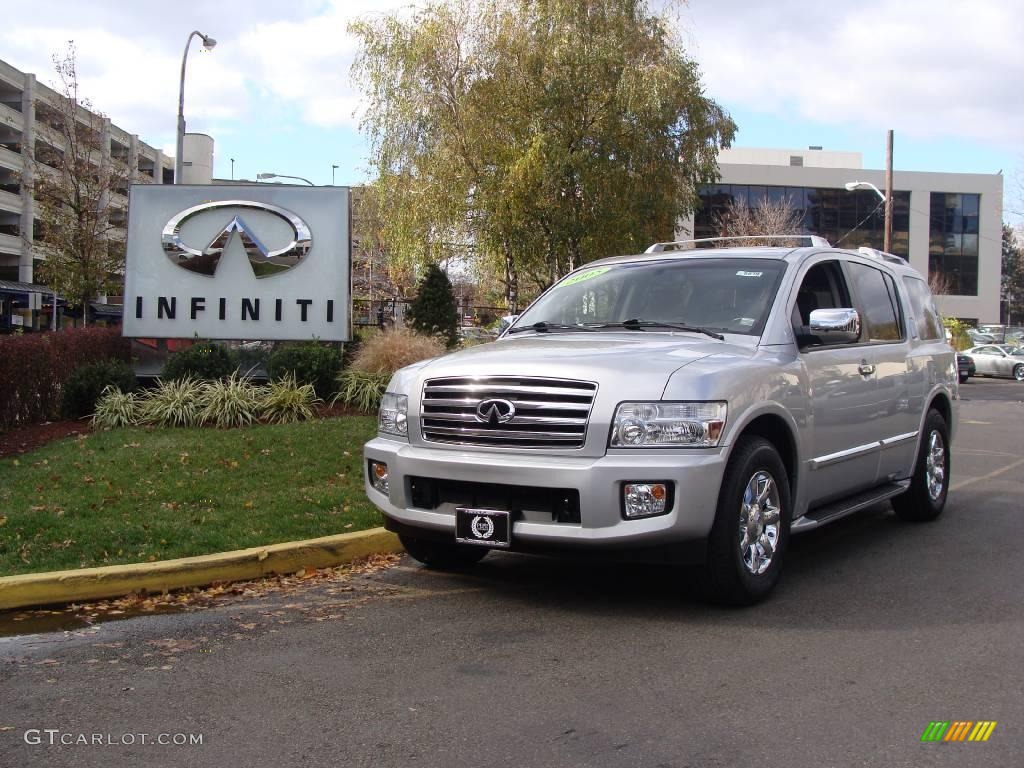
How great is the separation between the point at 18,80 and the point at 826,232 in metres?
49.5

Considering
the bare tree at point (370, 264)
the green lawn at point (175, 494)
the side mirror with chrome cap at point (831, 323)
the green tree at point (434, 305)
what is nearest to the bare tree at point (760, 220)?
the bare tree at point (370, 264)

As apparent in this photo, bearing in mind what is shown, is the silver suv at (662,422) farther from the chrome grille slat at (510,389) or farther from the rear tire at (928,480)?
the rear tire at (928,480)

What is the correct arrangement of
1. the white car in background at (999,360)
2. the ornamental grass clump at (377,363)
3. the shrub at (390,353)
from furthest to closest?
the white car in background at (999,360) < the shrub at (390,353) < the ornamental grass clump at (377,363)

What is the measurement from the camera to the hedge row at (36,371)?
35.6 ft

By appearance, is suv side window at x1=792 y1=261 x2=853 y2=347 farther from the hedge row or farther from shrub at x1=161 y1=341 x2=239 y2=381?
the hedge row

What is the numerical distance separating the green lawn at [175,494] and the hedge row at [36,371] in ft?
4.47

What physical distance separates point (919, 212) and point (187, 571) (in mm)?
69775

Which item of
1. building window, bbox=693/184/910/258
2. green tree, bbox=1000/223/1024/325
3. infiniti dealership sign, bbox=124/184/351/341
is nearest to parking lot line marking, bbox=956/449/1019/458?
infiniti dealership sign, bbox=124/184/351/341

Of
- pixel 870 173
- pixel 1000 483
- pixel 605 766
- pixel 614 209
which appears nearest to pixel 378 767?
pixel 605 766

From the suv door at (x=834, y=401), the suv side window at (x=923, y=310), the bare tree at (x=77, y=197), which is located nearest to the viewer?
the suv door at (x=834, y=401)

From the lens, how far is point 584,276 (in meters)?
7.07

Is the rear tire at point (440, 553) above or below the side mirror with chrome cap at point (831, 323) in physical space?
below

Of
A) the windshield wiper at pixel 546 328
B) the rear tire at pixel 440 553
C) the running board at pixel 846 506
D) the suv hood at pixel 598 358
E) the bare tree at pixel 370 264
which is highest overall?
the bare tree at pixel 370 264

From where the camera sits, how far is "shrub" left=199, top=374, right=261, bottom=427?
10.9 metres
